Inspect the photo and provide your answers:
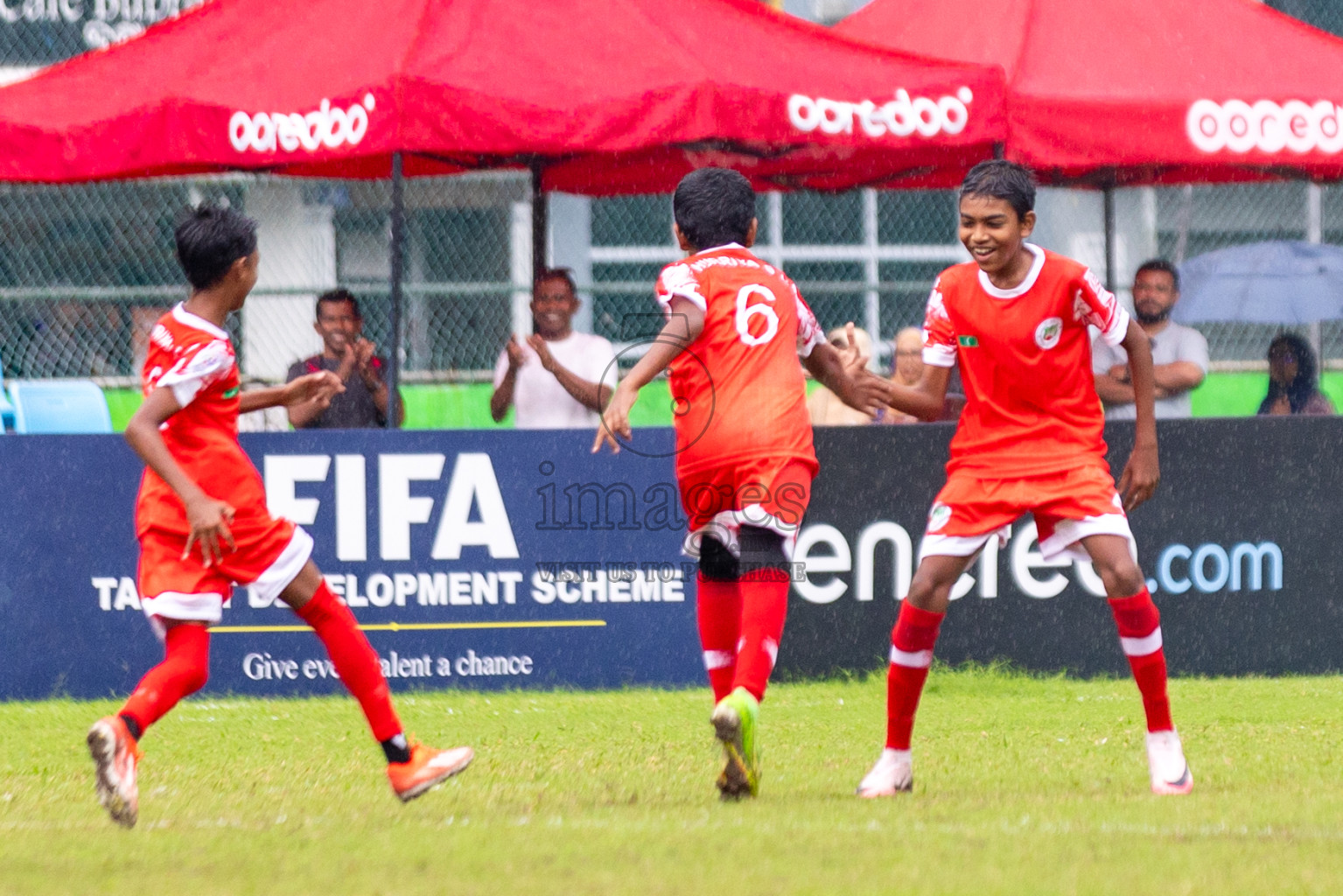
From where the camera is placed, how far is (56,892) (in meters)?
3.87

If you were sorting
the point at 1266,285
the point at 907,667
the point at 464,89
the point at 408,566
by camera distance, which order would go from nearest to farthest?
the point at 907,667
the point at 408,566
the point at 464,89
the point at 1266,285

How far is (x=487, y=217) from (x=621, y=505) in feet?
15.0

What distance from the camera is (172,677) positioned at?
500 centimetres

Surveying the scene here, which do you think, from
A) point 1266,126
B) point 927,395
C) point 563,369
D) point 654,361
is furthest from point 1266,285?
point 654,361

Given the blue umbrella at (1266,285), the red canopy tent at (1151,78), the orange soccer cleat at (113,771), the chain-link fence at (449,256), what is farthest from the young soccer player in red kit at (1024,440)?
the blue umbrella at (1266,285)

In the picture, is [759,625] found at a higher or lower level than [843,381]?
lower

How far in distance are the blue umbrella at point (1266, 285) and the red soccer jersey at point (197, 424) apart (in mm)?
9263

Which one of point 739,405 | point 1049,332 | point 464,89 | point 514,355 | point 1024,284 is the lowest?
point 514,355

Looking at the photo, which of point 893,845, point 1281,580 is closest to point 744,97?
point 1281,580

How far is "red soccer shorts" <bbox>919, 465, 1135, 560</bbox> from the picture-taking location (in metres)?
5.27

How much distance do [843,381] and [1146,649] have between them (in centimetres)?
121

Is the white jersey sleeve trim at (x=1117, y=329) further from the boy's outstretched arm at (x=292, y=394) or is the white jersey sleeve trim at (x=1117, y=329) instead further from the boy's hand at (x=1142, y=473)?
the boy's outstretched arm at (x=292, y=394)

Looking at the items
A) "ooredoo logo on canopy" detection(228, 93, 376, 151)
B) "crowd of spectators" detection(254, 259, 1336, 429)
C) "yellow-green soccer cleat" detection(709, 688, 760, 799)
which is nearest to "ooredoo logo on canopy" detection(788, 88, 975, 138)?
"crowd of spectators" detection(254, 259, 1336, 429)

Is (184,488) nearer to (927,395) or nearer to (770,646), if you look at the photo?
(770,646)
